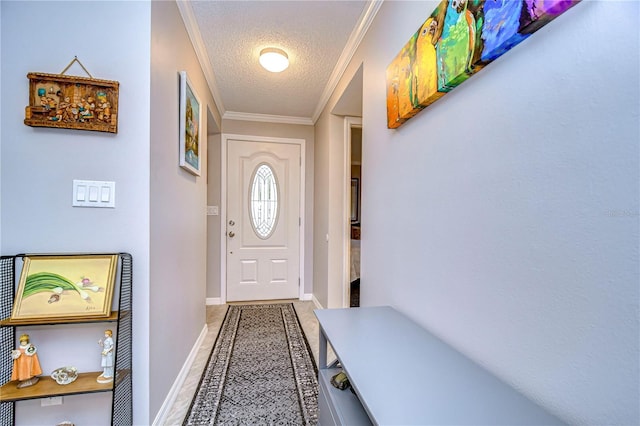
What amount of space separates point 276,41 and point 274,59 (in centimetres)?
13

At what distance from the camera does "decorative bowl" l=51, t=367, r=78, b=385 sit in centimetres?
116

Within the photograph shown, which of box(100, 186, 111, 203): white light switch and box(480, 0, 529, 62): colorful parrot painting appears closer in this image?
box(480, 0, 529, 62): colorful parrot painting

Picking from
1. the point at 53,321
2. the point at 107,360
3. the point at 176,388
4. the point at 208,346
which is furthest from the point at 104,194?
the point at 208,346

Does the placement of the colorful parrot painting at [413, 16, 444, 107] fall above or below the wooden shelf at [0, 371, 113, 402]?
above

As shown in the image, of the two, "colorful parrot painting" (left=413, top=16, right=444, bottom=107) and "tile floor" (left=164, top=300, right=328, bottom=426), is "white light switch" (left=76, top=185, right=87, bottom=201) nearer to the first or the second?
"tile floor" (left=164, top=300, right=328, bottom=426)

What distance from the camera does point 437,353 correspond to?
94cm

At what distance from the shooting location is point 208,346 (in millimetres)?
2336

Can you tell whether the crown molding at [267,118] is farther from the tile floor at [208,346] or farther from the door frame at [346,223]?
the tile floor at [208,346]

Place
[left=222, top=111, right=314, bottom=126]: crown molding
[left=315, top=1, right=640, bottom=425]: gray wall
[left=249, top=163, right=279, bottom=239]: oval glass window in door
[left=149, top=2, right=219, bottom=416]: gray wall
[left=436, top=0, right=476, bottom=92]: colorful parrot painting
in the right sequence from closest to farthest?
1. [left=315, top=1, right=640, bottom=425]: gray wall
2. [left=436, top=0, right=476, bottom=92]: colorful parrot painting
3. [left=149, top=2, right=219, bottom=416]: gray wall
4. [left=222, top=111, right=314, bottom=126]: crown molding
5. [left=249, top=163, right=279, bottom=239]: oval glass window in door

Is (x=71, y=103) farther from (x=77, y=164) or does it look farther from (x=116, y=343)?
(x=116, y=343)

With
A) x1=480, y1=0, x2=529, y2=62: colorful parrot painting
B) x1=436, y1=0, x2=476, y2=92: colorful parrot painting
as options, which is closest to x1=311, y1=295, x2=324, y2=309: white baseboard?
x1=436, y1=0, x2=476, y2=92: colorful parrot painting

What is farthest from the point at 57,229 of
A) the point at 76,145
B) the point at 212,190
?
the point at 212,190

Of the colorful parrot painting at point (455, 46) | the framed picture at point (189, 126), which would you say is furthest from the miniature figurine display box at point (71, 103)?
the colorful parrot painting at point (455, 46)

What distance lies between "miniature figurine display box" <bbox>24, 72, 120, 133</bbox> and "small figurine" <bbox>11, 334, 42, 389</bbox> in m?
0.91
